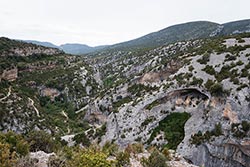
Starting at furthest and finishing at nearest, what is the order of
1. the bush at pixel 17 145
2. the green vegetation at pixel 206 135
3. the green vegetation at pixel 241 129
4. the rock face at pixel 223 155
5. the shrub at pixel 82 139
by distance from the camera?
the shrub at pixel 82 139
the green vegetation at pixel 206 135
the green vegetation at pixel 241 129
the rock face at pixel 223 155
the bush at pixel 17 145

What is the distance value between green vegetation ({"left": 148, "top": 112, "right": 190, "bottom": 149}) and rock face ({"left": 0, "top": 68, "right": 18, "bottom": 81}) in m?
40.4

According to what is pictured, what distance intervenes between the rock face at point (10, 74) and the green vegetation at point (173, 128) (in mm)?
40366

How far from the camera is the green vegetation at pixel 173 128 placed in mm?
32938

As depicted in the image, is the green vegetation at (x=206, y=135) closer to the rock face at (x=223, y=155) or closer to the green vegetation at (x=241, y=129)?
the rock face at (x=223, y=155)

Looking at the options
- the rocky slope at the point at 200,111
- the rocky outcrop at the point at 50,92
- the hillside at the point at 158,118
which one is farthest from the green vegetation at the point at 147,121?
the rocky outcrop at the point at 50,92

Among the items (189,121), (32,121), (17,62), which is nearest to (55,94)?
(17,62)

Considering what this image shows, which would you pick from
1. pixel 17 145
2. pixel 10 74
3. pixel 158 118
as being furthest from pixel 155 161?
pixel 10 74

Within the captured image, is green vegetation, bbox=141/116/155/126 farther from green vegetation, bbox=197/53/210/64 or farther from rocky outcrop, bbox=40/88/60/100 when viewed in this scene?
rocky outcrop, bbox=40/88/60/100

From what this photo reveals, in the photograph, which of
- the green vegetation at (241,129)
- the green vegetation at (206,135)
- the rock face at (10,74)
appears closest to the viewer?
the green vegetation at (241,129)

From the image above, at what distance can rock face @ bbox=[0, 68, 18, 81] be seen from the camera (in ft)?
214

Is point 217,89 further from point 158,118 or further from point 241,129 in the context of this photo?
point 158,118

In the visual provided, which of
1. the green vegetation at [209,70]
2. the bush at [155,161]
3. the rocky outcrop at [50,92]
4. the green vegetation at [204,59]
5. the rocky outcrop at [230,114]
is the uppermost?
the green vegetation at [204,59]

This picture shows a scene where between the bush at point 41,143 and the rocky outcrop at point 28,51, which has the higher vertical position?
the rocky outcrop at point 28,51

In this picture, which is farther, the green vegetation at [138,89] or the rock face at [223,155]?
the green vegetation at [138,89]
